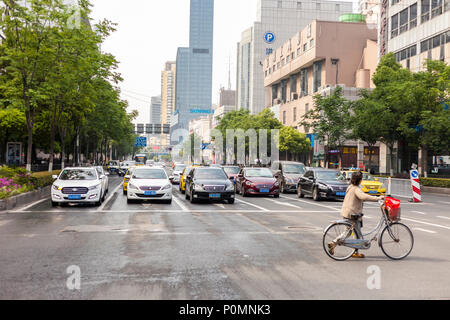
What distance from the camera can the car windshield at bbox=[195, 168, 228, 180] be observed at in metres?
20.4

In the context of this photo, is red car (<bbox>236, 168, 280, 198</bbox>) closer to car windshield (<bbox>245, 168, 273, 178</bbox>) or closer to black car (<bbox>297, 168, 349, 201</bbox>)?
car windshield (<bbox>245, 168, 273, 178</bbox>)

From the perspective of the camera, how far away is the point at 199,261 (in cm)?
757

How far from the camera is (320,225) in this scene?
12.5 m

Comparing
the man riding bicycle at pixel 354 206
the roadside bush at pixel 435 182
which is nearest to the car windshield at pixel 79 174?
the man riding bicycle at pixel 354 206

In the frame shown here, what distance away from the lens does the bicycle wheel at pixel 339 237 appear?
7.85 m

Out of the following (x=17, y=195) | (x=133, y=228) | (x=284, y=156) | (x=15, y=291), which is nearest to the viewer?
(x=15, y=291)

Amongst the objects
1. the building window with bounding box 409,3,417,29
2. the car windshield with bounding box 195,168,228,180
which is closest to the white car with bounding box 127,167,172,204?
the car windshield with bounding box 195,168,228,180

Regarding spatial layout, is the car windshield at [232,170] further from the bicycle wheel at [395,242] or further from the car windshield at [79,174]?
the bicycle wheel at [395,242]

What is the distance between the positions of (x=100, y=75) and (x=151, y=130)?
208 ft

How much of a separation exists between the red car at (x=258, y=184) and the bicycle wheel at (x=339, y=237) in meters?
15.0

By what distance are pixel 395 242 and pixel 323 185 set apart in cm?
1334

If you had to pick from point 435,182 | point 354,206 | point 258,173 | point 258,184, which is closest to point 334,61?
point 435,182
